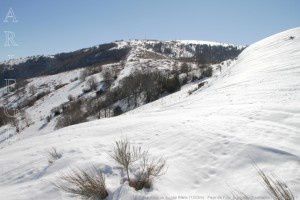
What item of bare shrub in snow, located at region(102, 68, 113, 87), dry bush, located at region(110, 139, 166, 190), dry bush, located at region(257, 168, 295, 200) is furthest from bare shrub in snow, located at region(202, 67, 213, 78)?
dry bush, located at region(257, 168, 295, 200)

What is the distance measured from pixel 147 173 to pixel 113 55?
11134cm

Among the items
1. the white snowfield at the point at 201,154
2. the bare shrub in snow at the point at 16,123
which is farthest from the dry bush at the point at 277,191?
the bare shrub in snow at the point at 16,123

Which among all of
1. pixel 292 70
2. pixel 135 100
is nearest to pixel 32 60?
pixel 135 100

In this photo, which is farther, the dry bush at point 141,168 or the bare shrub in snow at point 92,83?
the bare shrub in snow at point 92,83

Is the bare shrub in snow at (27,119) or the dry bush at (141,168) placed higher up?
the dry bush at (141,168)

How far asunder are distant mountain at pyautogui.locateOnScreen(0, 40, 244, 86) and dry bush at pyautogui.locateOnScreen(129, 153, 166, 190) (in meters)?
84.4

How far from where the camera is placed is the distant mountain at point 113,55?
110938 mm

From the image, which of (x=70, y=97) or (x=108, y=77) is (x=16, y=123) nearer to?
(x=70, y=97)

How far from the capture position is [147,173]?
4598mm

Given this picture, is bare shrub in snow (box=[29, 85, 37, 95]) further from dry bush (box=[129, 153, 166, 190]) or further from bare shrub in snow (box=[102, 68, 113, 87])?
dry bush (box=[129, 153, 166, 190])

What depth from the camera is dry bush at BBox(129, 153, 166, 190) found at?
439 centimetres

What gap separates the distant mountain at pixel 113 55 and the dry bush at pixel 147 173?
84431 millimetres

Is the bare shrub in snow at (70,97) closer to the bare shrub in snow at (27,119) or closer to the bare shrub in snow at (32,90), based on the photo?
the bare shrub in snow at (27,119)

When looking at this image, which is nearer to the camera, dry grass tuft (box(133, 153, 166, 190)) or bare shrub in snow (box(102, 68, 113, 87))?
dry grass tuft (box(133, 153, 166, 190))
